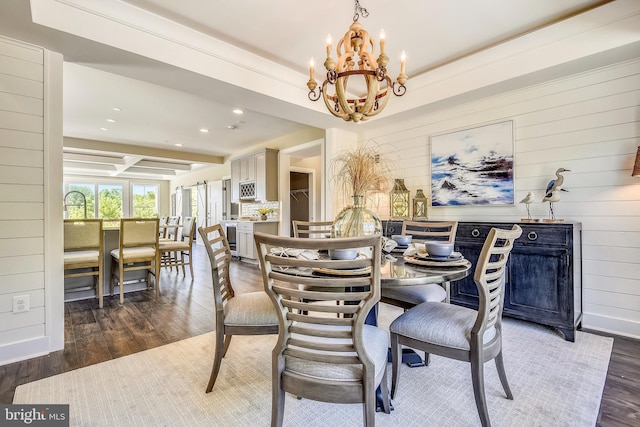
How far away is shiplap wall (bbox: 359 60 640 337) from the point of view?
251cm

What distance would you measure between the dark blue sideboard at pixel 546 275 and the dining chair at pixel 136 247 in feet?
12.6

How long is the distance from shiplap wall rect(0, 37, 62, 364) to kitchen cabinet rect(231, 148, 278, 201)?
12.7 feet

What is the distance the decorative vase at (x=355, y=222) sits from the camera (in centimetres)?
197

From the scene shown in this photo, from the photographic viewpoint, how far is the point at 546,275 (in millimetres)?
2537

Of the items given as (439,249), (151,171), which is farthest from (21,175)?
(151,171)

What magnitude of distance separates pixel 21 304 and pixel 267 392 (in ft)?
6.62

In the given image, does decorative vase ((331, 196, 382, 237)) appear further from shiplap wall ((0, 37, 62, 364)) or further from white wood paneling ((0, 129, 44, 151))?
white wood paneling ((0, 129, 44, 151))

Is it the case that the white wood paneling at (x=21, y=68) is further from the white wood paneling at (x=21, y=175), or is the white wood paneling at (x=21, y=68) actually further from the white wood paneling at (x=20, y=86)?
the white wood paneling at (x=21, y=175)

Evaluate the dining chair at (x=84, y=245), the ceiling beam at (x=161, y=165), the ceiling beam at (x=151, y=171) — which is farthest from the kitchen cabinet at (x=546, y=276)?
the ceiling beam at (x=151, y=171)

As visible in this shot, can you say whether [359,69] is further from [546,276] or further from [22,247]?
[22,247]

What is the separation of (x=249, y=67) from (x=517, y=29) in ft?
8.36

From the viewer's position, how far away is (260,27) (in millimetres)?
2574

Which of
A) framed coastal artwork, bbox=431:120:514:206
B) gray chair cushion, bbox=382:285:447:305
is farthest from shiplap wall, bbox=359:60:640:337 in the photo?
gray chair cushion, bbox=382:285:447:305

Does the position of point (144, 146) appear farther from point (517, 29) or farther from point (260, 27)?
point (517, 29)
